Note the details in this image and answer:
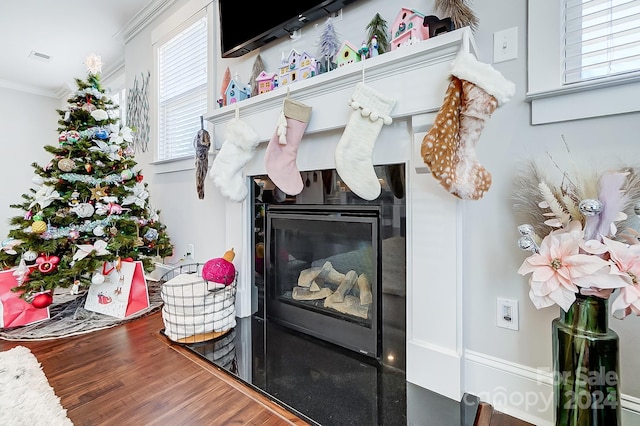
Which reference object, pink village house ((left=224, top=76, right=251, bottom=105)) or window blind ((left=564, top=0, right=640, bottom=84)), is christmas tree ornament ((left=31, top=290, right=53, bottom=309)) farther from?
window blind ((left=564, top=0, right=640, bottom=84))

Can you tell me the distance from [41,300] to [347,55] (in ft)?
7.30

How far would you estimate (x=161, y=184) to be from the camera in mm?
2785

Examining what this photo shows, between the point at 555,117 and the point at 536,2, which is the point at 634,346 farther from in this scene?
the point at 536,2

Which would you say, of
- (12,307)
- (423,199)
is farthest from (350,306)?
(12,307)

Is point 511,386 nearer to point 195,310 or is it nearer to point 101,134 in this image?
point 195,310

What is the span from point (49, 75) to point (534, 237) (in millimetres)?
5818

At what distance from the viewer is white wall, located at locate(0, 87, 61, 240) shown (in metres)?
4.25

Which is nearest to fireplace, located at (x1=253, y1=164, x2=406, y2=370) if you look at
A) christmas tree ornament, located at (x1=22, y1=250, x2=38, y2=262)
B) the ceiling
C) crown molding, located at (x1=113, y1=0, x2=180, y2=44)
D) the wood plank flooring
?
the wood plank flooring

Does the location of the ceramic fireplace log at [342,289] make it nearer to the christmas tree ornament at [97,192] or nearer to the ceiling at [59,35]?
the christmas tree ornament at [97,192]

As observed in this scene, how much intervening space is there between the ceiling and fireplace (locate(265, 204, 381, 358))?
2.65 m

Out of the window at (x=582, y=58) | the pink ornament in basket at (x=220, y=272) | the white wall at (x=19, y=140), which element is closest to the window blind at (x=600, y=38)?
the window at (x=582, y=58)

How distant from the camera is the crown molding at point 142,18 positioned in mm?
2656

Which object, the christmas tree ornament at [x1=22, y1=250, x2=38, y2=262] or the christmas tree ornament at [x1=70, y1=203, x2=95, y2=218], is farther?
the christmas tree ornament at [x1=70, y1=203, x2=95, y2=218]

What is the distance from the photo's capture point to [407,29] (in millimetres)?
1164
